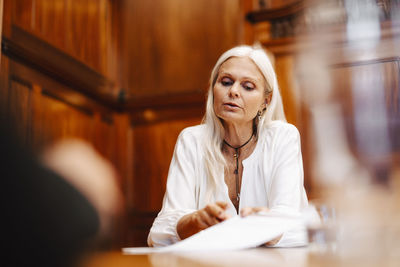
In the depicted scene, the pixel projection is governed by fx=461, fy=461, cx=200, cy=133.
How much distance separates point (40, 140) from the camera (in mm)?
297

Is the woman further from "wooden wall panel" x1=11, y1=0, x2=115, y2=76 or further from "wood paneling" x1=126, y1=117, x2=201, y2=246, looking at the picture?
"wood paneling" x1=126, y1=117, x2=201, y2=246

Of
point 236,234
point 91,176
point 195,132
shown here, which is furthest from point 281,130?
point 91,176

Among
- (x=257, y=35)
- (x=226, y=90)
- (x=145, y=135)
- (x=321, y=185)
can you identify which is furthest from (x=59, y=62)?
(x=321, y=185)

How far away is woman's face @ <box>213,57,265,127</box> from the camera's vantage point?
5.10 ft

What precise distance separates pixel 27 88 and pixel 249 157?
143 centimetres

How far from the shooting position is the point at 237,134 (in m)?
1.62

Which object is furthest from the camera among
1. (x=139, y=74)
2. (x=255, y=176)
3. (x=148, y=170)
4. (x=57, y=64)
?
(x=139, y=74)

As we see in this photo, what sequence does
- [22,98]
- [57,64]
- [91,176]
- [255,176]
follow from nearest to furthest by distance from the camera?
[91,176] → [255,176] → [22,98] → [57,64]

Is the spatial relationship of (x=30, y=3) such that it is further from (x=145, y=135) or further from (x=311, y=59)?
(x=311, y=59)

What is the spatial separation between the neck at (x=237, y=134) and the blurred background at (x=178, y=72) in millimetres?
860

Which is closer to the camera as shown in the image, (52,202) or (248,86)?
(52,202)

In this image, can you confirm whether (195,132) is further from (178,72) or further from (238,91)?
(178,72)

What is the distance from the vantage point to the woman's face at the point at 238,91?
5.10 ft

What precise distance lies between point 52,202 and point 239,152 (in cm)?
136
